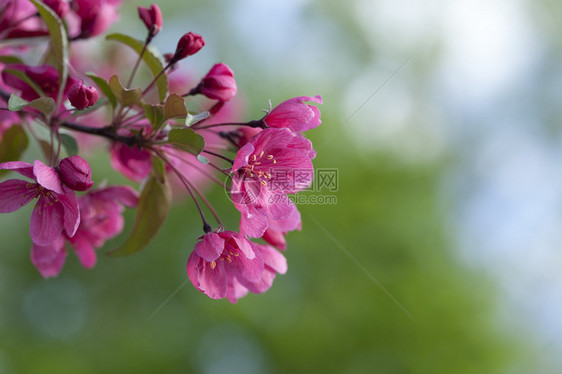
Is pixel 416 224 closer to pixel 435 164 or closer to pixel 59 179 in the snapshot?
pixel 435 164

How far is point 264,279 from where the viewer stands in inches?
51.6

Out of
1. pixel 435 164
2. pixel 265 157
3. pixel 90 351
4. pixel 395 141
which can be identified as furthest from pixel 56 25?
pixel 435 164

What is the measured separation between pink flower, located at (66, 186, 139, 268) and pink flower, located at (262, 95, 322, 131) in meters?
0.49

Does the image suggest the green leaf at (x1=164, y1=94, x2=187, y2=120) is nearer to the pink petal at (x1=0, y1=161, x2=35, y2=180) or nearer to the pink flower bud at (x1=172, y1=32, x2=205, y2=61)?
the pink flower bud at (x1=172, y1=32, x2=205, y2=61)

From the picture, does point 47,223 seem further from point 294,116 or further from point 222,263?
point 294,116

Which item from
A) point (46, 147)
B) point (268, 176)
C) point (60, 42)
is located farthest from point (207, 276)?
point (60, 42)

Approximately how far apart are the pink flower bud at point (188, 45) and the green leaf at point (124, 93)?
0.50 feet

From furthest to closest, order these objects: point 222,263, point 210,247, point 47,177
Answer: point 222,263 → point 210,247 → point 47,177

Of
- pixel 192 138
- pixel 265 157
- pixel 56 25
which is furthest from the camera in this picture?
pixel 56 25

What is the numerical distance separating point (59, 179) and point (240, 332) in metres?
4.96

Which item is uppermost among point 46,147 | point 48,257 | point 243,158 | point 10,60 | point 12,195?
point 243,158

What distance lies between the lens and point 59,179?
110 cm

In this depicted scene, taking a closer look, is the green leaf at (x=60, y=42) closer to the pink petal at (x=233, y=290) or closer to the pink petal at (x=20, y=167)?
the pink petal at (x=20, y=167)

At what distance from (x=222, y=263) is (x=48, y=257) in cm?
51
